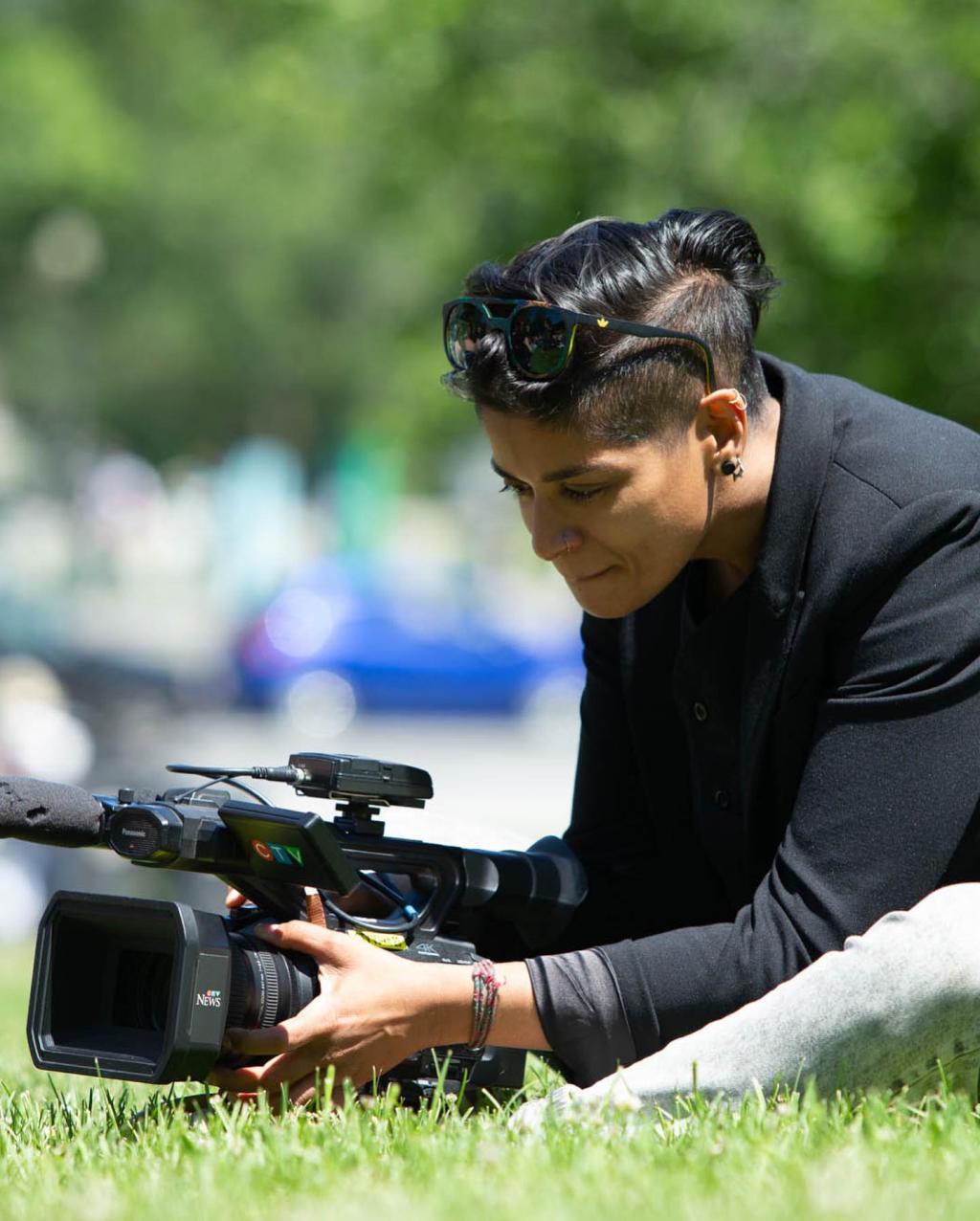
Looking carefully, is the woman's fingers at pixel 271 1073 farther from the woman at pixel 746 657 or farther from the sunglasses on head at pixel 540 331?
the sunglasses on head at pixel 540 331

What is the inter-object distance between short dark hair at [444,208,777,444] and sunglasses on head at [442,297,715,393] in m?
0.01

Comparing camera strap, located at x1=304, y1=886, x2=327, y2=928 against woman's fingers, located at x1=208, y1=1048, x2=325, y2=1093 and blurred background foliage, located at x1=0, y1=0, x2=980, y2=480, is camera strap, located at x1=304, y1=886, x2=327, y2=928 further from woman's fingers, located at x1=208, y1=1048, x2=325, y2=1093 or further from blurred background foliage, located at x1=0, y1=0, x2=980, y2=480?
blurred background foliage, located at x1=0, y1=0, x2=980, y2=480

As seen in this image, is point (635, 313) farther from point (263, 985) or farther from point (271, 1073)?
point (271, 1073)

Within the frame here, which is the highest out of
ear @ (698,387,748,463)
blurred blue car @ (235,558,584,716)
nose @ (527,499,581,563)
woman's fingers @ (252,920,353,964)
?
blurred blue car @ (235,558,584,716)

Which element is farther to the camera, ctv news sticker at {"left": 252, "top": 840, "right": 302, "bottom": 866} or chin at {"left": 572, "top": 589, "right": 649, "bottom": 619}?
chin at {"left": 572, "top": 589, "right": 649, "bottom": 619}

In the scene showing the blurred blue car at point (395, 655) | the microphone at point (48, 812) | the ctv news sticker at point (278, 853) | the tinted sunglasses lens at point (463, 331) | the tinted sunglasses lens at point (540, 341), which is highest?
the blurred blue car at point (395, 655)

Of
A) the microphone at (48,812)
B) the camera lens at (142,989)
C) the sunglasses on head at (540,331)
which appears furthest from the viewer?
the sunglasses on head at (540,331)

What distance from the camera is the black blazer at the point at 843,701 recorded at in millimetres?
2947

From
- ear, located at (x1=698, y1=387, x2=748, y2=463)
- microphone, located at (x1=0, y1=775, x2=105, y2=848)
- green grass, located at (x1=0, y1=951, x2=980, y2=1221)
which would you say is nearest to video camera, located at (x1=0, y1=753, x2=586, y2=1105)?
microphone, located at (x1=0, y1=775, x2=105, y2=848)

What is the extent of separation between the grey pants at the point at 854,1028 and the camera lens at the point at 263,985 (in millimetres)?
383

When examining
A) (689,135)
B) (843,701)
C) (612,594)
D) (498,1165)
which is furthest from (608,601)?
(689,135)

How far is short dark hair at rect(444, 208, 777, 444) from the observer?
9.97ft

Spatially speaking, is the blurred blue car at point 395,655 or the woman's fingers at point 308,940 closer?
the woman's fingers at point 308,940

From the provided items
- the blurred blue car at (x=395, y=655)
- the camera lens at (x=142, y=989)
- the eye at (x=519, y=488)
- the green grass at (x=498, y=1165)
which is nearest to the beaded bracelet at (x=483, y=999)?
the green grass at (x=498, y=1165)
